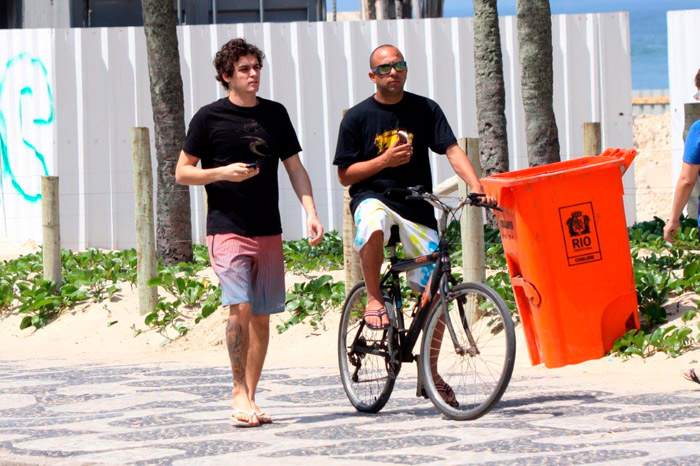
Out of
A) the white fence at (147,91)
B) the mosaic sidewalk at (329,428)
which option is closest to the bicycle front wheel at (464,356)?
the mosaic sidewalk at (329,428)

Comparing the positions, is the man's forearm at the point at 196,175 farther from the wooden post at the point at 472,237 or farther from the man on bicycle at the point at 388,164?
the wooden post at the point at 472,237

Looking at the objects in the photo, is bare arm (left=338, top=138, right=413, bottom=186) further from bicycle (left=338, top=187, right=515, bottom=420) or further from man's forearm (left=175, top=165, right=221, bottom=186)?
man's forearm (left=175, top=165, right=221, bottom=186)

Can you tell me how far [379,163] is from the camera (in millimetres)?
6555

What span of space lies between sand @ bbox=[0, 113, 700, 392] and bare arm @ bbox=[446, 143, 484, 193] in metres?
1.77

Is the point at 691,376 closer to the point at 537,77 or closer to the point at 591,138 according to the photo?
the point at 591,138

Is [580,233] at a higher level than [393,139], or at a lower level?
lower

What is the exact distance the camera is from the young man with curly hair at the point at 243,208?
6.46 metres

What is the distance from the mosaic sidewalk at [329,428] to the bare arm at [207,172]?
1.25 metres

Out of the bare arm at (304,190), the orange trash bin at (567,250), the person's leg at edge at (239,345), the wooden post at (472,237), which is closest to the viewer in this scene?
the person's leg at edge at (239,345)

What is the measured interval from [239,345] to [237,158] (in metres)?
0.97

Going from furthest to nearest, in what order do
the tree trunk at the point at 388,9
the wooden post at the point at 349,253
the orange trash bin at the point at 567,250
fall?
the tree trunk at the point at 388,9, the wooden post at the point at 349,253, the orange trash bin at the point at 567,250

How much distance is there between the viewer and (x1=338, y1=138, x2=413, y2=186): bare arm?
21.3 ft

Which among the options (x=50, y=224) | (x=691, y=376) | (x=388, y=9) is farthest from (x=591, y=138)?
(x=388, y=9)

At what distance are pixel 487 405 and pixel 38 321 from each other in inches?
Answer: 284
